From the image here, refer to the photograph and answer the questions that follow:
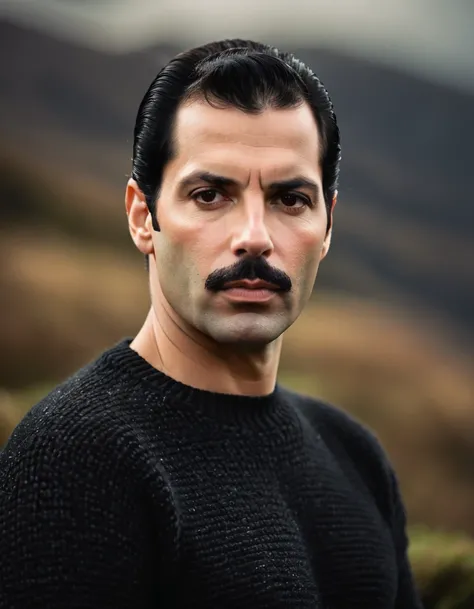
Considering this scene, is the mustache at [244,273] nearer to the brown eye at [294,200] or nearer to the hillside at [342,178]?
the brown eye at [294,200]

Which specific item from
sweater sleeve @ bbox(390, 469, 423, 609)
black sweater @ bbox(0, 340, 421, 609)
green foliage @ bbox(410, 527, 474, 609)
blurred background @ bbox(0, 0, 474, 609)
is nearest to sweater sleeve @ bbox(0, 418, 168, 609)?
black sweater @ bbox(0, 340, 421, 609)

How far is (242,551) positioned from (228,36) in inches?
79.8

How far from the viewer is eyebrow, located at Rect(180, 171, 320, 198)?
4.18 ft

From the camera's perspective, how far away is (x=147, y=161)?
1.37 m

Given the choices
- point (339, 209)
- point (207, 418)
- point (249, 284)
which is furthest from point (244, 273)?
point (339, 209)

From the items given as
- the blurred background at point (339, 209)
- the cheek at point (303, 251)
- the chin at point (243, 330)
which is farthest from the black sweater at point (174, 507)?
the blurred background at point (339, 209)

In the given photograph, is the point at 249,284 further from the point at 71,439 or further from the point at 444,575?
the point at 444,575

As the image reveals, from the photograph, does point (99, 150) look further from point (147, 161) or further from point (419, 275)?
point (147, 161)

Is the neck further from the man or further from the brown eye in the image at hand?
the brown eye

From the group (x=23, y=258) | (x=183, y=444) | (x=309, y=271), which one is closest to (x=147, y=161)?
(x=309, y=271)

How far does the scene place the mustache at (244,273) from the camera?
126 cm

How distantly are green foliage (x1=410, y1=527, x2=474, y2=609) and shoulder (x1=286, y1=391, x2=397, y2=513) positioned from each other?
13.2 inches

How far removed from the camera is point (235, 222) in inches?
50.4

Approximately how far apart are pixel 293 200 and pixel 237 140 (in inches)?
5.1
